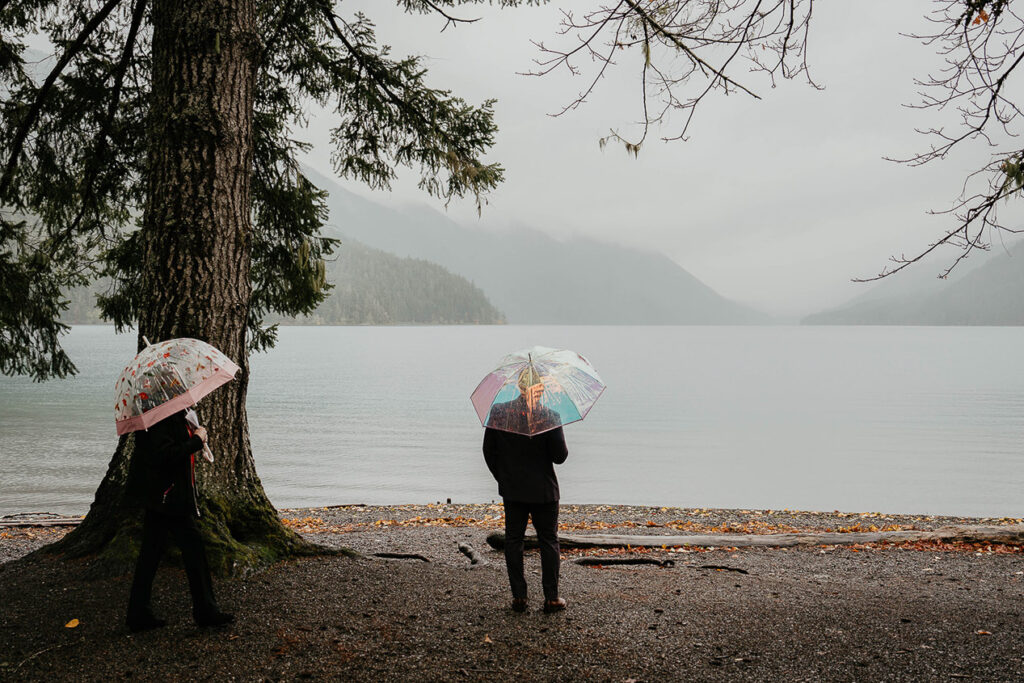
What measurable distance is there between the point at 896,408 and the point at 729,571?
4206cm

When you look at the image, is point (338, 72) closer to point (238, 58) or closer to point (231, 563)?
point (238, 58)

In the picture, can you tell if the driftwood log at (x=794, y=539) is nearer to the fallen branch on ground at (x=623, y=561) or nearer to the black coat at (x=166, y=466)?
the fallen branch on ground at (x=623, y=561)

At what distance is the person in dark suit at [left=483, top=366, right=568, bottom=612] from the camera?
458 cm

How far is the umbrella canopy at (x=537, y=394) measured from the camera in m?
4.52

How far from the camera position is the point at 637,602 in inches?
199

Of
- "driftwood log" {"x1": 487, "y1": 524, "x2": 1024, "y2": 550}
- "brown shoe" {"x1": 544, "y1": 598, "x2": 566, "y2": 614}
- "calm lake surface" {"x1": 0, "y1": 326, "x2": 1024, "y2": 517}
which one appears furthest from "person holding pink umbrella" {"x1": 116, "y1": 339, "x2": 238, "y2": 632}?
"calm lake surface" {"x1": 0, "y1": 326, "x2": 1024, "y2": 517}

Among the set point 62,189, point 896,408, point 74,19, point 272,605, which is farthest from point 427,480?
point 896,408

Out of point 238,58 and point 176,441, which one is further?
point 238,58

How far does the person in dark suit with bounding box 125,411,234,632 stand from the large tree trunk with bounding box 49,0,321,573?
2.82 ft

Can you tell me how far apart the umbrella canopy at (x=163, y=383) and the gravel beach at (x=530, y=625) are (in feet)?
4.17

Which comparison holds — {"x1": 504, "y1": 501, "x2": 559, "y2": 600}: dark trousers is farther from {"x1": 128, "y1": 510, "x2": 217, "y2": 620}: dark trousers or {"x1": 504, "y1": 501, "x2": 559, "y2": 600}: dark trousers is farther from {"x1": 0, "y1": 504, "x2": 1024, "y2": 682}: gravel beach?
{"x1": 128, "y1": 510, "x2": 217, "y2": 620}: dark trousers

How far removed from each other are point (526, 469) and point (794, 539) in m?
4.53

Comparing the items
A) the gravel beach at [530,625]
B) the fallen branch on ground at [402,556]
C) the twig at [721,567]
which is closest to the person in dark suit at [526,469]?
the gravel beach at [530,625]

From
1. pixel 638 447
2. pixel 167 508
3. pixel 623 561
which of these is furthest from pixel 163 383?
pixel 638 447
